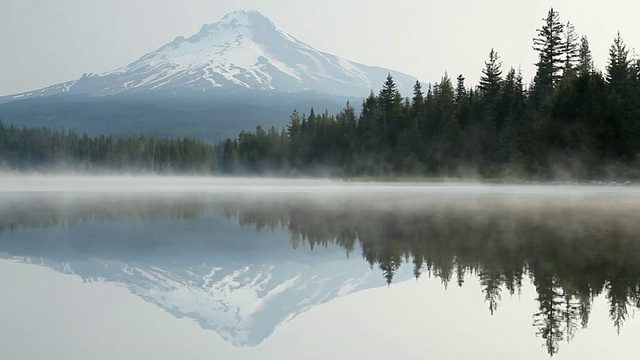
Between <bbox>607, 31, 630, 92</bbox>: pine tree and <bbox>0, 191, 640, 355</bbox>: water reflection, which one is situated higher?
<bbox>607, 31, 630, 92</bbox>: pine tree

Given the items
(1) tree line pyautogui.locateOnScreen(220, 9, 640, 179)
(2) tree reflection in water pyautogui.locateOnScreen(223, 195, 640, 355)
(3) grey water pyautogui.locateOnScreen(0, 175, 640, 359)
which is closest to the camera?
(3) grey water pyautogui.locateOnScreen(0, 175, 640, 359)

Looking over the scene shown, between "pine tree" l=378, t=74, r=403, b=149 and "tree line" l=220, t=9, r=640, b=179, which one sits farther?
"pine tree" l=378, t=74, r=403, b=149

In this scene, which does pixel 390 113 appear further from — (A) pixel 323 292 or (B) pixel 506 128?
(A) pixel 323 292

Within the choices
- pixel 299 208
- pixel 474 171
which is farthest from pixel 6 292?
pixel 474 171

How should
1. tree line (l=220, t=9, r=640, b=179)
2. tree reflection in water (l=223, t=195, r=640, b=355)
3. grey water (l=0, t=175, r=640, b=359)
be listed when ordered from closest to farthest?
grey water (l=0, t=175, r=640, b=359) < tree reflection in water (l=223, t=195, r=640, b=355) < tree line (l=220, t=9, r=640, b=179)

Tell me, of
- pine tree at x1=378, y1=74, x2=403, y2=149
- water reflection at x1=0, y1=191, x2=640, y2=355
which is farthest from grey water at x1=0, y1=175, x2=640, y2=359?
pine tree at x1=378, y1=74, x2=403, y2=149

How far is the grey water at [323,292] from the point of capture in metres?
9.20

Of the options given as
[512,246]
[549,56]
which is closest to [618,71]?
[549,56]

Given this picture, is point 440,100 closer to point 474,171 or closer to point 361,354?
point 474,171

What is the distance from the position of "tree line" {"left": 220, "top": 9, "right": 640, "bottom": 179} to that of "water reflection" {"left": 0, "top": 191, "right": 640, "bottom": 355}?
2989 centimetres

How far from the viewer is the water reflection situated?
37.5 ft

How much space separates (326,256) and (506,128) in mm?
60647

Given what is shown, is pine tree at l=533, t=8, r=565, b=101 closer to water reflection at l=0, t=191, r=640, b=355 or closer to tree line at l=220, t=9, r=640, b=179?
tree line at l=220, t=9, r=640, b=179

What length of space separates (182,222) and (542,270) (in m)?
Result: 15.2
